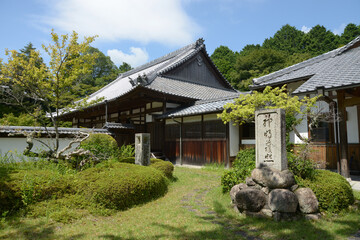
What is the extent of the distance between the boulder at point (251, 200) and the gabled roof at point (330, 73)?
16.0ft

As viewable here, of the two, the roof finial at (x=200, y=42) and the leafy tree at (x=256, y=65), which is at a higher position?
the leafy tree at (x=256, y=65)

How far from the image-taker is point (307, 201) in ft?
16.1

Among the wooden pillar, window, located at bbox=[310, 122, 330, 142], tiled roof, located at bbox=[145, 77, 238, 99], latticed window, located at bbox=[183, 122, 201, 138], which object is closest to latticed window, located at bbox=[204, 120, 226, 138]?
latticed window, located at bbox=[183, 122, 201, 138]

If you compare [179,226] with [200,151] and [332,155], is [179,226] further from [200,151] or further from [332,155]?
[200,151]

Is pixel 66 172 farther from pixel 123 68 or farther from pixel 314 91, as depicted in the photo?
pixel 123 68

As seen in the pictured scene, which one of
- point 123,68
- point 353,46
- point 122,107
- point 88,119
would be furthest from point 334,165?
point 123,68

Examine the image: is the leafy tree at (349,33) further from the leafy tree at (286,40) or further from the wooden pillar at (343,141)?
the wooden pillar at (343,141)

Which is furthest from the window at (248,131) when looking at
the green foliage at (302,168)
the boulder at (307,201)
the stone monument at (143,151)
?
the boulder at (307,201)

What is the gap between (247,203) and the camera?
16.7ft

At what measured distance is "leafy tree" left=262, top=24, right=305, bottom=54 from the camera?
39431 mm

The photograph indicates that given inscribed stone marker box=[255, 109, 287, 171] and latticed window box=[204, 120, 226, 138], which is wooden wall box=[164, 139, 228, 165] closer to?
latticed window box=[204, 120, 226, 138]

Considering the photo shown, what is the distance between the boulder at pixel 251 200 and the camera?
5.06 m

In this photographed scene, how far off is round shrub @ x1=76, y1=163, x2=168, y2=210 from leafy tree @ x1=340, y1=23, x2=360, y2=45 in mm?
38457

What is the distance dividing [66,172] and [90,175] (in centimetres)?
80
